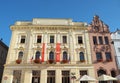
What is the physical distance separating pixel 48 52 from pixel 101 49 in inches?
384

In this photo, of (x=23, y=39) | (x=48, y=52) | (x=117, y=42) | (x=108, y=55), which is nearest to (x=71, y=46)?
(x=48, y=52)

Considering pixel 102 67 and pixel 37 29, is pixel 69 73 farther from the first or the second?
pixel 37 29

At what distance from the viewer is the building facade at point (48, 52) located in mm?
24750

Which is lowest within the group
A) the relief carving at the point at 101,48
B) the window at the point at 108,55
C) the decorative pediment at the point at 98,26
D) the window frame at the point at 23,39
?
the window at the point at 108,55

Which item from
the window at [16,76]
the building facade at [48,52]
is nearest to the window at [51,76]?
the building facade at [48,52]

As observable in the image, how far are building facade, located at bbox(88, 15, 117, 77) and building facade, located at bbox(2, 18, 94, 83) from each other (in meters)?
1.06

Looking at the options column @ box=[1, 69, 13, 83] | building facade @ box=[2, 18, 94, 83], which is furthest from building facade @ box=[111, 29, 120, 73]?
column @ box=[1, 69, 13, 83]

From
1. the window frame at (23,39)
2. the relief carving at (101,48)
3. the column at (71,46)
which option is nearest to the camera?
the column at (71,46)

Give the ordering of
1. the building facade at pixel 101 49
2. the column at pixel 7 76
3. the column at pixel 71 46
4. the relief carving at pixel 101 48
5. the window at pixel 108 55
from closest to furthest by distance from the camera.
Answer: the column at pixel 7 76 → the building facade at pixel 101 49 → the column at pixel 71 46 → the window at pixel 108 55 → the relief carving at pixel 101 48

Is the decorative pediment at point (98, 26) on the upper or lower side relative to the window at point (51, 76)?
upper

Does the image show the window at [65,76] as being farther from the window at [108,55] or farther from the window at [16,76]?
the window at [108,55]

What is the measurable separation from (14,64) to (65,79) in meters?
9.10

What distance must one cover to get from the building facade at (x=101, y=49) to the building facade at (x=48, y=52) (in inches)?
41.7

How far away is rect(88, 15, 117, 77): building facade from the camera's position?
25.5m
